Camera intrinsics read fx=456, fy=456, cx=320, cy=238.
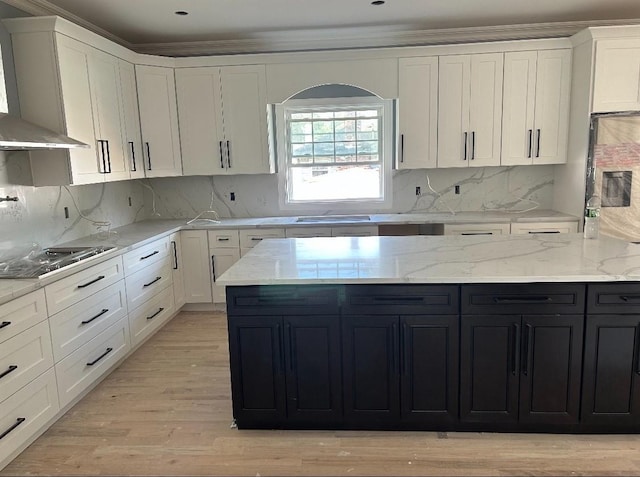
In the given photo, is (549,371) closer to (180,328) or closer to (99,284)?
(99,284)

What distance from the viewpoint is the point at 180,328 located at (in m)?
4.21

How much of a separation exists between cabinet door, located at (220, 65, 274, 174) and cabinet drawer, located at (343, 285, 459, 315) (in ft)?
8.56

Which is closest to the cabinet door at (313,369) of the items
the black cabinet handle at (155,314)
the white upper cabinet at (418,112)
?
the black cabinet handle at (155,314)

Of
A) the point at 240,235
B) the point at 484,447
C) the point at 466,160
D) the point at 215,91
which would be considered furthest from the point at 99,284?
the point at 466,160

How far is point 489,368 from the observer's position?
2.32 metres

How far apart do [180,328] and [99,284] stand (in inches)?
48.7

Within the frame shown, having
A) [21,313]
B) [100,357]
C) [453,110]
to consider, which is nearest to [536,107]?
[453,110]

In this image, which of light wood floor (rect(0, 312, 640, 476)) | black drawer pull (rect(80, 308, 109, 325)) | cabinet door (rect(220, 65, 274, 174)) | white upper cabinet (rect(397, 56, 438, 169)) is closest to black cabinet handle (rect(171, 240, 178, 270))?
cabinet door (rect(220, 65, 274, 174))

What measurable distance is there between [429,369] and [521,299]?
0.58 meters

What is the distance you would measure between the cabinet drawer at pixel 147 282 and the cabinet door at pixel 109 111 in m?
0.83

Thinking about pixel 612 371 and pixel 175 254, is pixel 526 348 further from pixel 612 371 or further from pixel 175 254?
pixel 175 254

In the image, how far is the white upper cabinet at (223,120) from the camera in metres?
4.48

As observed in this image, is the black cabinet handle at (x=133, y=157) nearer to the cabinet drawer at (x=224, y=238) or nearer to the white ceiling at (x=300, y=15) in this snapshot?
the cabinet drawer at (x=224, y=238)

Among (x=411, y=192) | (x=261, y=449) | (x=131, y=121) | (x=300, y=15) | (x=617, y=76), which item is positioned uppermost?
(x=300, y=15)
